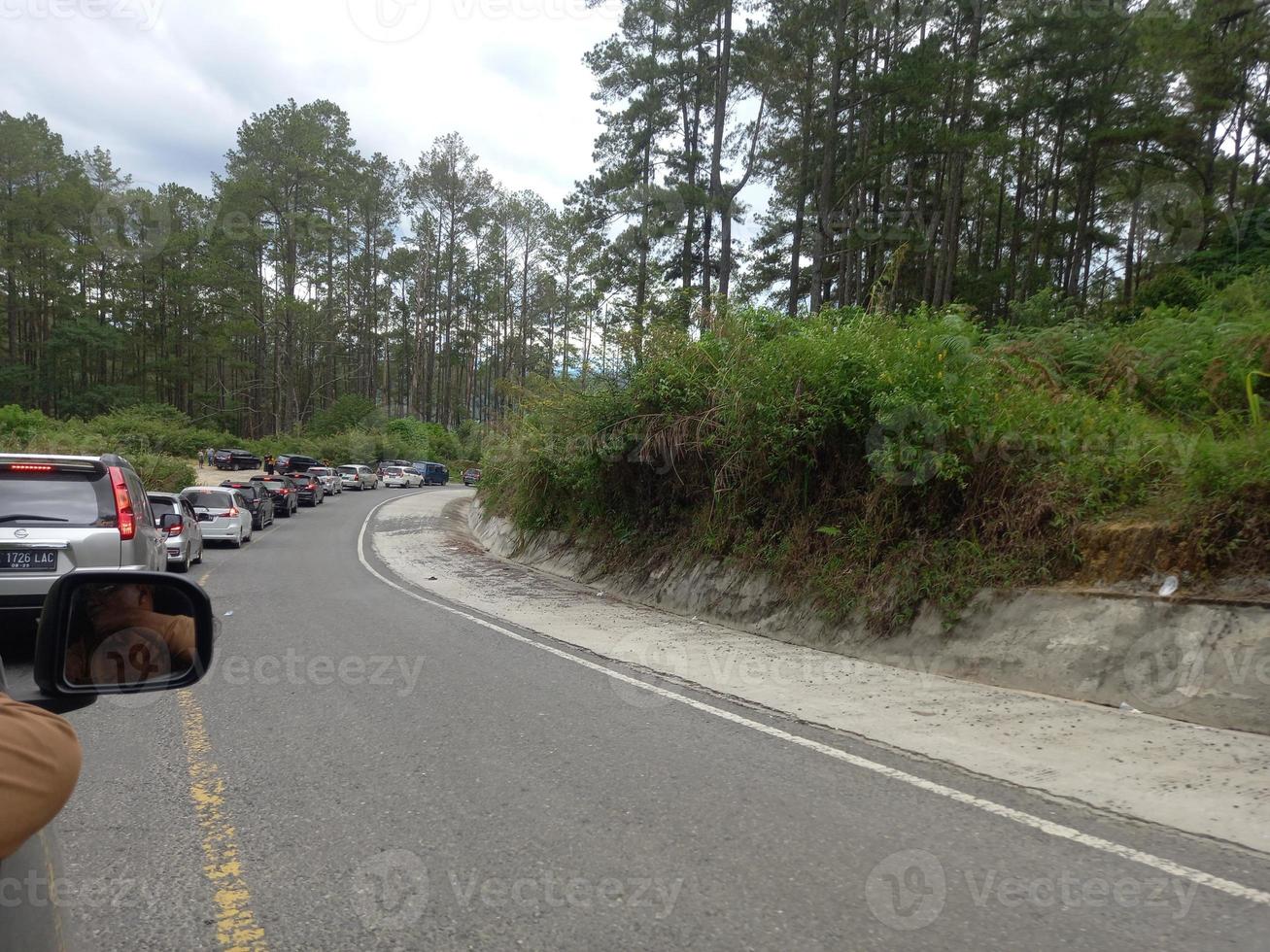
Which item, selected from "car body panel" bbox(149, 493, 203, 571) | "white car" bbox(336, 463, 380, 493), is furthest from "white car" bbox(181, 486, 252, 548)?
"white car" bbox(336, 463, 380, 493)

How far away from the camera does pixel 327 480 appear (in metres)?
44.3

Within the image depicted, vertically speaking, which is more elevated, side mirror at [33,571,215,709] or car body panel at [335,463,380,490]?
side mirror at [33,571,215,709]

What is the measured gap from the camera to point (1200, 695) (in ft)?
19.7

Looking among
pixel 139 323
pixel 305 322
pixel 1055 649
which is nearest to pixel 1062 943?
pixel 1055 649

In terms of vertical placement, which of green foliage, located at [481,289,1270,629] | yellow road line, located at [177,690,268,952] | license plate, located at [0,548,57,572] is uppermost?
green foliage, located at [481,289,1270,629]

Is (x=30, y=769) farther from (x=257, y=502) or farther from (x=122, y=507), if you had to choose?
(x=257, y=502)

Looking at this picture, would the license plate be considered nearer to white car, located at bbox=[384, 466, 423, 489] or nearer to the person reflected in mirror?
the person reflected in mirror

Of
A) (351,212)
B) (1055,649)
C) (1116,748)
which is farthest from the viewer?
(351,212)

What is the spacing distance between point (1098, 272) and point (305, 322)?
4984 cm

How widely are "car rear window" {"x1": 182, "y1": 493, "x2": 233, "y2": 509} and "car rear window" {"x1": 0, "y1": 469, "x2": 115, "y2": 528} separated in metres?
13.8

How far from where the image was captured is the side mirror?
1866 mm

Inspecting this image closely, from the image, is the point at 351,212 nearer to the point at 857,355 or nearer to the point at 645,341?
the point at 645,341

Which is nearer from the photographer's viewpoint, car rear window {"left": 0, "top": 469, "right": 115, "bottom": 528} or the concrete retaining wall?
the concrete retaining wall

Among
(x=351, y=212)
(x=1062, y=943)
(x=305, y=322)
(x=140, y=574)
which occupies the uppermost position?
(x=351, y=212)
